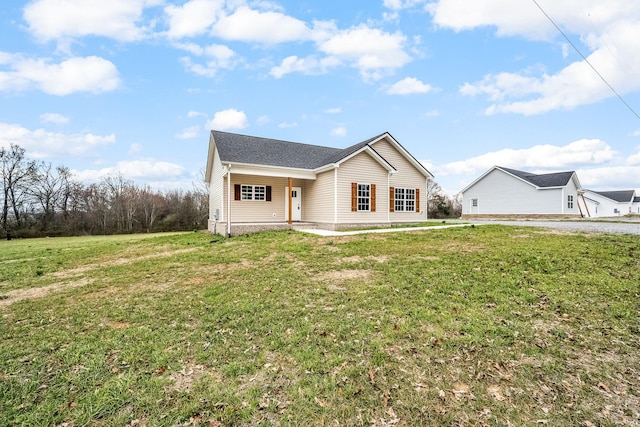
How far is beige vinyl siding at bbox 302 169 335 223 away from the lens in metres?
15.1

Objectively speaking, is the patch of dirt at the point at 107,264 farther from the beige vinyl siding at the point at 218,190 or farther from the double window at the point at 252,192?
the double window at the point at 252,192

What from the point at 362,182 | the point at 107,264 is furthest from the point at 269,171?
the point at 107,264

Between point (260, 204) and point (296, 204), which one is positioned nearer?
point (260, 204)

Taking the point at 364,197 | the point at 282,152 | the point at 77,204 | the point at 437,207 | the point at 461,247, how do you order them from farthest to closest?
the point at 437,207
the point at 77,204
the point at 282,152
the point at 364,197
the point at 461,247

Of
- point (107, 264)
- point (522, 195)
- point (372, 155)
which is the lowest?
point (107, 264)

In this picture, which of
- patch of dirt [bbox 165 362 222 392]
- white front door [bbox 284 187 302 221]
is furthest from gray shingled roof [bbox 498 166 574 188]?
patch of dirt [bbox 165 362 222 392]

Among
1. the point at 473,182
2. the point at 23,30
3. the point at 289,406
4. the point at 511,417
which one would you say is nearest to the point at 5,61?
the point at 23,30

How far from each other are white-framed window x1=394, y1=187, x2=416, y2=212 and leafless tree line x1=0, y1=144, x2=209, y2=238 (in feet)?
80.6

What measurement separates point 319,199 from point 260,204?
3376 mm

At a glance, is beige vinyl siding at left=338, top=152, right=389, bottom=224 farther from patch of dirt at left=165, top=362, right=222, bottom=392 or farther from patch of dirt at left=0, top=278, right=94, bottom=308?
patch of dirt at left=165, top=362, right=222, bottom=392

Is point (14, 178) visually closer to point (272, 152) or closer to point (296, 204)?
point (272, 152)

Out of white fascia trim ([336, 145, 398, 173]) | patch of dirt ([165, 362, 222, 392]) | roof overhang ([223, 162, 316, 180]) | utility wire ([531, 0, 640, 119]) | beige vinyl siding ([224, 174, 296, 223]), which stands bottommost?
patch of dirt ([165, 362, 222, 392])

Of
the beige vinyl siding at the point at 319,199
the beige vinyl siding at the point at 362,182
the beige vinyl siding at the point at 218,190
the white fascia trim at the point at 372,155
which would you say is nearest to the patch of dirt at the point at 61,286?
the beige vinyl siding at the point at 218,190

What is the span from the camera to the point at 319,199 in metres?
16.1
